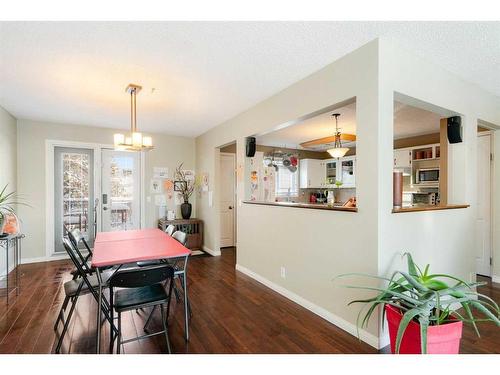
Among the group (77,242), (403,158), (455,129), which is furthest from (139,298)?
(403,158)

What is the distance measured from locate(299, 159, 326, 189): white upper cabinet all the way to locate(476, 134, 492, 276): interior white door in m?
3.27

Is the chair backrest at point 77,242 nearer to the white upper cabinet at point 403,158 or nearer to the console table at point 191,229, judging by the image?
the console table at point 191,229

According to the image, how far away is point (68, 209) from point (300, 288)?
4355 millimetres

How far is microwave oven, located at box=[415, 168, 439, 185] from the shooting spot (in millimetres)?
4570

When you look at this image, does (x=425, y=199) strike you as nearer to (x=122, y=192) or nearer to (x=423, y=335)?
(x=423, y=335)

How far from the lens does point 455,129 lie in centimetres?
275

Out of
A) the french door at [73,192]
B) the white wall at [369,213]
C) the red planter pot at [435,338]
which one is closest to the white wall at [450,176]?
the white wall at [369,213]

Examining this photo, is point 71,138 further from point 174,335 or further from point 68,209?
point 174,335

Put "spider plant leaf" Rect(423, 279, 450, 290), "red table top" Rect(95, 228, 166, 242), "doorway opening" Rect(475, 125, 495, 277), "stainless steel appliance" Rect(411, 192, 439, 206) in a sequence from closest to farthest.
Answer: "spider plant leaf" Rect(423, 279, 450, 290) → "red table top" Rect(95, 228, 166, 242) → "doorway opening" Rect(475, 125, 495, 277) → "stainless steel appliance" Rect(411, 192, 439, 206)

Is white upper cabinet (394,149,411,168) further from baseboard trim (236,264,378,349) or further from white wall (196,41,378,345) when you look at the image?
baseboard trim (236,264,378,349)

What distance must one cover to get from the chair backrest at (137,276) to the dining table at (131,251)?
0.66ft

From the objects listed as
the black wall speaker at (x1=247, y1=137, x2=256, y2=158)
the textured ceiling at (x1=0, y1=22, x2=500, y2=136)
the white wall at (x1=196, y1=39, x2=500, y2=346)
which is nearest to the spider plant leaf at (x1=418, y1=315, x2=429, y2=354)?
the white wall at (x1=196, y1=39, x2=500, y2=346)

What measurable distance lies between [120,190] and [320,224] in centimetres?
411

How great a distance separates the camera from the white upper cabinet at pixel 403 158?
16.6 feet
